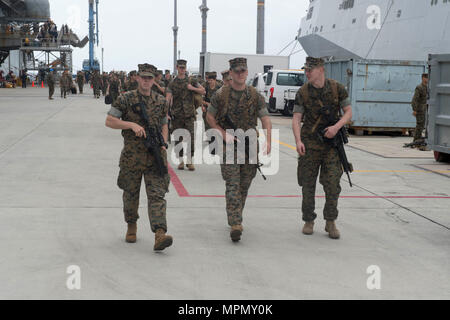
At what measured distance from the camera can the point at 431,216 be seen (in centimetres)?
732

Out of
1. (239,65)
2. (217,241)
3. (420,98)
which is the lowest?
(217,241)

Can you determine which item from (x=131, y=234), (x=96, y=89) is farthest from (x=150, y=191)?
(x=96, y=89)

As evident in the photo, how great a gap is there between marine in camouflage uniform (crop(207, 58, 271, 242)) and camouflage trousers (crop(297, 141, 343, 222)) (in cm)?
53

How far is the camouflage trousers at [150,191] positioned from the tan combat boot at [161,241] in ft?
0.15

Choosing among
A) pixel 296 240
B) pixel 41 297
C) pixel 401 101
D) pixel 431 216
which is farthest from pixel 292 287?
pixel 401 101

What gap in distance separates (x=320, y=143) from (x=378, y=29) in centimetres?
2451

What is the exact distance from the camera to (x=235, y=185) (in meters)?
5.94

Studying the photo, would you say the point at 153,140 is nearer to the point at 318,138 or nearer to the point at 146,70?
the point at 146,70

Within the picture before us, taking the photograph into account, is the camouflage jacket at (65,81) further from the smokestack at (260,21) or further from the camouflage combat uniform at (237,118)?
the camouflage combat uniform at (237,118)

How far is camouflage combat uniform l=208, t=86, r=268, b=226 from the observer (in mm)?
5934

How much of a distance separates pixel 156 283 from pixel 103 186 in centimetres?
439

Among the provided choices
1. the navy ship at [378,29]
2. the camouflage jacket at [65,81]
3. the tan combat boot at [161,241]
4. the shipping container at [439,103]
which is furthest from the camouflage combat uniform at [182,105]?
the camouflage jacket at [65,81]

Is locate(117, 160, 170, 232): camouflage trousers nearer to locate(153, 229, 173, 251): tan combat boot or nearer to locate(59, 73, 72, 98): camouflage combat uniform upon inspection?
locate(153, 229, 173, 251): tan combat boot

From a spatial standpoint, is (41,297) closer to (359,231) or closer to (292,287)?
(292,287)
